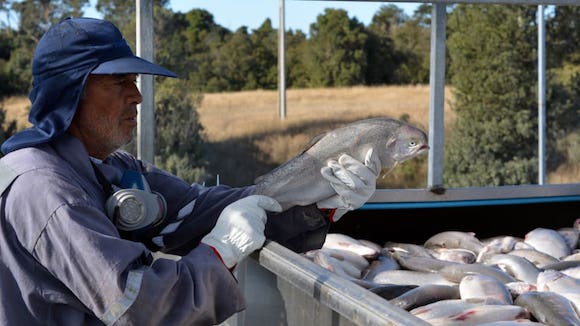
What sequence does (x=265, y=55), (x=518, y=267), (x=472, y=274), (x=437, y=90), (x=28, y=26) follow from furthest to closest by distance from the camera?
(x=265, y=55) < (x=28, y=26) < (x=437, y=90) < (x=518, y=267) < (x=472, y=274)

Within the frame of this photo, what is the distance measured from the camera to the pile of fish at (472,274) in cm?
312

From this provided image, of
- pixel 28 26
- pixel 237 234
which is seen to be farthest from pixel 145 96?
pixel 28 26

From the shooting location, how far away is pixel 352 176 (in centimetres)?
303

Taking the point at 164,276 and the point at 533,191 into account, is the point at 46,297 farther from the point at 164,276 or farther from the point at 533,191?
the point at 533,191

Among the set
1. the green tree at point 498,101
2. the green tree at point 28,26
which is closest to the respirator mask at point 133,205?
the green tree at point 498,101

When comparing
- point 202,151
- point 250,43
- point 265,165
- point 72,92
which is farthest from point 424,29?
point 72,92

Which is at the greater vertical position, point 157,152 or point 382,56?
point 382,56

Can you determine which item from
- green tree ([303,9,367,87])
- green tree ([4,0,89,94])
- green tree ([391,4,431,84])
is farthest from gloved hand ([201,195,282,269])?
green tree ([391,4,431,84])

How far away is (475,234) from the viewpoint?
5.57m

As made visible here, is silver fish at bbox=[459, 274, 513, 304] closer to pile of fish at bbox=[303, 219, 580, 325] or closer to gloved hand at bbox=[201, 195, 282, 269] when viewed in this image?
pile of fish at bbox=[303, 219, 580, 325]

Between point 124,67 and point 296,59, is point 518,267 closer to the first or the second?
point 124,67

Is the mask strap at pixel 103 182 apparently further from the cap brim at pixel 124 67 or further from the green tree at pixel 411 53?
the green tree at pixel 411 53

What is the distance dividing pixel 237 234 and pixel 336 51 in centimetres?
3070

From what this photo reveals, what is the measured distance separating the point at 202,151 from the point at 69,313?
17.5 meters
